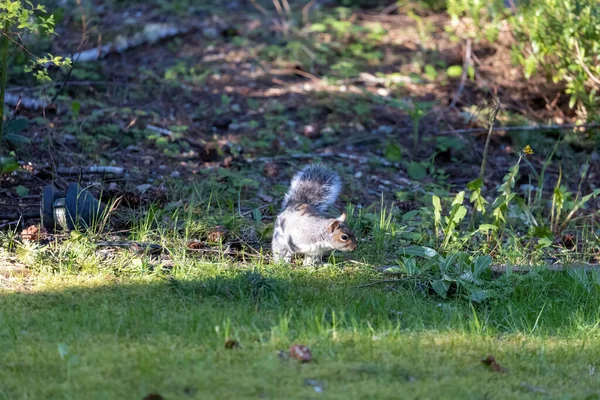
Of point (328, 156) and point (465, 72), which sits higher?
point (465, 72)

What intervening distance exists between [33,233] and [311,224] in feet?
5.38

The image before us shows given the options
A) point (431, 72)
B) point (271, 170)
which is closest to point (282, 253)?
point (271, 170)

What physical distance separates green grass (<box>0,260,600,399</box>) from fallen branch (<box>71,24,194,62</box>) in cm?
457

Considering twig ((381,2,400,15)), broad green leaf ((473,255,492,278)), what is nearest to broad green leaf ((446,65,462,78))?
twig ((381,2,400,15))

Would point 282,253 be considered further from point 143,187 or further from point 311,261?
point 143,187

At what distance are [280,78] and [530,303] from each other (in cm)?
476

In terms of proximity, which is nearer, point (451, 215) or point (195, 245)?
point (195, 245)

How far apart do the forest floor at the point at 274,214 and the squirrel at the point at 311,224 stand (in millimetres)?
155

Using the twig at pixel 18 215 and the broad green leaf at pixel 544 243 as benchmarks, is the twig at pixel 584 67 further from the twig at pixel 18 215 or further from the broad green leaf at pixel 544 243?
the twig at pixel 18 215

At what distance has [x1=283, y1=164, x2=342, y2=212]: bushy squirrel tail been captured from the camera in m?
5.17

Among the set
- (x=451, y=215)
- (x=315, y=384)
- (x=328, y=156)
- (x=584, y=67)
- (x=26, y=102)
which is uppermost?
(x=26, y=102)

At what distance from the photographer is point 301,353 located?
3398 millimetres

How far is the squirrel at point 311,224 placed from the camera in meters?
4.68

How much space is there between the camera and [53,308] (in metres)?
3.87
